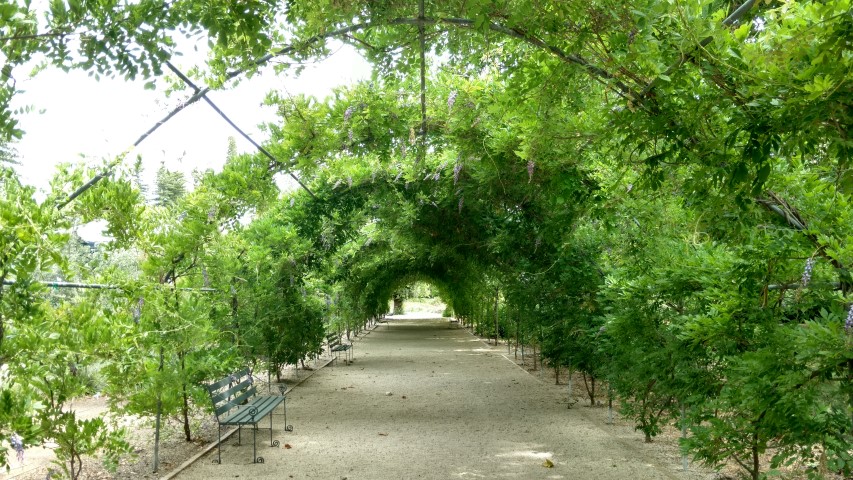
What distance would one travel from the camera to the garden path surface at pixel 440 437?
527 cm

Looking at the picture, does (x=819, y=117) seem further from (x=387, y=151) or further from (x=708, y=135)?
(x=387, y=151)

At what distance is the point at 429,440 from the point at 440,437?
0.56ft

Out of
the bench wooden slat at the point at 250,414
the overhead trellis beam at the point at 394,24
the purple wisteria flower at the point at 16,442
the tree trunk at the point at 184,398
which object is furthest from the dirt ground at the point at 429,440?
the overhead trellis beam at the point at 394,24

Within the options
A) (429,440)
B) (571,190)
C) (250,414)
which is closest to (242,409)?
(250,414)

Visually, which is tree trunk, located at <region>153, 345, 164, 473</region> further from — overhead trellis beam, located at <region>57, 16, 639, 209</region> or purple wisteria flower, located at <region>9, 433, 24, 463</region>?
purple wisteria flower, located at <region>9, 433, 24, 463</region>

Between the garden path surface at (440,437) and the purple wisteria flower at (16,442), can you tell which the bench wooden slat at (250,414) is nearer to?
the garden path surface at (440,437)

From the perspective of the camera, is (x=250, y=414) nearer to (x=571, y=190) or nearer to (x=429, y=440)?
(x=429, y=440)

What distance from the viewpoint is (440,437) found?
6.61 m

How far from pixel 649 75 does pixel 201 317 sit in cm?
409

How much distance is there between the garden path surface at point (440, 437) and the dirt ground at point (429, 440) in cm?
1

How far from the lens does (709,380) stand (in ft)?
13.1

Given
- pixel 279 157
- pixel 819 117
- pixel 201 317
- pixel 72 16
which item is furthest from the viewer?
pixel 279 157

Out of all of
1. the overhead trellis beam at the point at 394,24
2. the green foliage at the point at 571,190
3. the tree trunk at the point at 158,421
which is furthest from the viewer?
the tree trunk at the point at 158,421

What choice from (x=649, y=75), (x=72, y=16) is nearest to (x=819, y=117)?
(x=649, y=75)
